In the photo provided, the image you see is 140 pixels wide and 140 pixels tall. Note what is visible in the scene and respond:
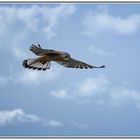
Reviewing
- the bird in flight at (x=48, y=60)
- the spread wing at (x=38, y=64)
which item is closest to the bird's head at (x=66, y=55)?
the bird in flight at (x=48, y=60)

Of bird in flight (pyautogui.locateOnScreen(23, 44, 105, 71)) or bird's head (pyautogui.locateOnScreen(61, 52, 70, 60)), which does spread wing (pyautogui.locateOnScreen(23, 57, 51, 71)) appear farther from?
bird's head (pyautogui.locateOnScreen(61, 52, 70, 60))

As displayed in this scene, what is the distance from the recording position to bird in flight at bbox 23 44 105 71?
975 cm

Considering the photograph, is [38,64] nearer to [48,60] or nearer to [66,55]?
[48,60]

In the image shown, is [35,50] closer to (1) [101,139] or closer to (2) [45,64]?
(2) [45,64]

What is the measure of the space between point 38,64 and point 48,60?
0.45 metres

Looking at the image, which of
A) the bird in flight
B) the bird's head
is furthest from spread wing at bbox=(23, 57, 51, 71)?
the bird's head

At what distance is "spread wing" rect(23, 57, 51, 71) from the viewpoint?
10258 mm

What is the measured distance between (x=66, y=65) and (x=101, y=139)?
104 inches

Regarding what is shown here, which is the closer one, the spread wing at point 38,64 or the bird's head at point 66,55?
the bird's head at point 66,55

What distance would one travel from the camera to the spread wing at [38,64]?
1026cm

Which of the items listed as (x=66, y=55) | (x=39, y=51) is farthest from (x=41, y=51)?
(x=66, y=55)

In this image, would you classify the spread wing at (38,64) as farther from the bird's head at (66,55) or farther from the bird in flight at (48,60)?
the bird's head at (66,55)

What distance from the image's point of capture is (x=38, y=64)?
10.4m

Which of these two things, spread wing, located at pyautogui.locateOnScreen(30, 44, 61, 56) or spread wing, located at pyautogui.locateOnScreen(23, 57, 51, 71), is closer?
spread wing, located at pyautogui.locateOnScreen(30, 44, 61, 56)
